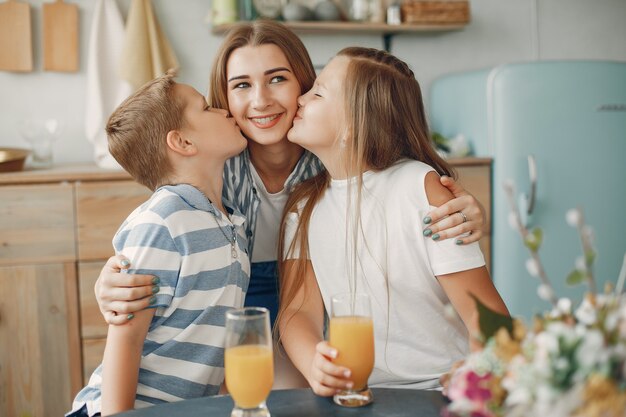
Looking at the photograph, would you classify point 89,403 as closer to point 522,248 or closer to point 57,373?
point 57,373

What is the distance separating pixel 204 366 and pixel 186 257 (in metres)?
0.22

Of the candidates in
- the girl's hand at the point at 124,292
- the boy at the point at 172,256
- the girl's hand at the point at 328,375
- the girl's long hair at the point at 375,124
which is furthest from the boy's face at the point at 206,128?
the girl's hand at the point at 328,375

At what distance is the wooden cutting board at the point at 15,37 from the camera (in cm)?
302

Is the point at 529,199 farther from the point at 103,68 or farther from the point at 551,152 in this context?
the point at 103,68

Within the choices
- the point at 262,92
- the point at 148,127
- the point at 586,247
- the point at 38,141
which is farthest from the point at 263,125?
the point at 38,141

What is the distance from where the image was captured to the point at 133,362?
1.39m

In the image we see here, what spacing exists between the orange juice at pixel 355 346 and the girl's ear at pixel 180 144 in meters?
0.66

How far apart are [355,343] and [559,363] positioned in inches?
18.0

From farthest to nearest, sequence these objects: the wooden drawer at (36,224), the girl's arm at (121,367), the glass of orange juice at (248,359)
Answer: the wooden drawer at (36,224) → the girl's arm at (121,367) → the glass of orange juice at (248,359)

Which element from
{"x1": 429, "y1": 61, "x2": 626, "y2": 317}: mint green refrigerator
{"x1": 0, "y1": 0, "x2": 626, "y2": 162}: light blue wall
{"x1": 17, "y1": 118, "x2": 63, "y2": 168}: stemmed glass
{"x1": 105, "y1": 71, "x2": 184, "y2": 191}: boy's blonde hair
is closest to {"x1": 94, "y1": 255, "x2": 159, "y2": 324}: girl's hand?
{"x1": 105, "y1": 71, "x2": 184, "y2": 191}: boy's blonde hair

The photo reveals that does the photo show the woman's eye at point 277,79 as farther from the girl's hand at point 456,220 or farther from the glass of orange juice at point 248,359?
the glass of orange juice at point 248,359

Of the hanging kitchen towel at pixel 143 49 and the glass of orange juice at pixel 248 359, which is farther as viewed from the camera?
the hanging kitchen towel at pixel 143 49

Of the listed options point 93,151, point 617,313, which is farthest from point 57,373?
point 617,313

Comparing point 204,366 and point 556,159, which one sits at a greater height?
point 556,159
